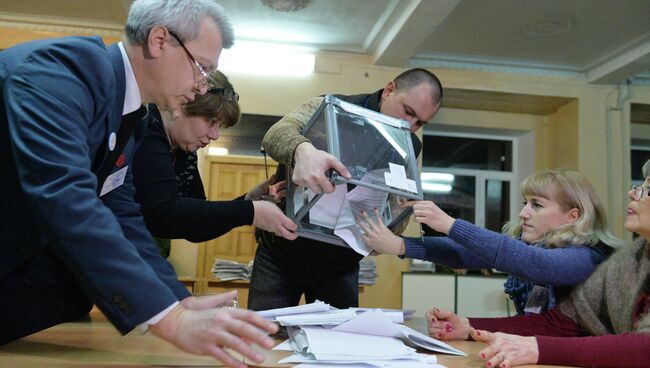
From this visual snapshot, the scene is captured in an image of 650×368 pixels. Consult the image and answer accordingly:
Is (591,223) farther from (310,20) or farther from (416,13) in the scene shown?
(310,20)

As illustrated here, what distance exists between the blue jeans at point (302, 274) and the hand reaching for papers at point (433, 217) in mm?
337

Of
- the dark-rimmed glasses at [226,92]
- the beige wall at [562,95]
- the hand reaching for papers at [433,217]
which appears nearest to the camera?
the hand reaching for papers at [433,217]

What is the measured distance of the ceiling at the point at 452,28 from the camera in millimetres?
Answer: 3617

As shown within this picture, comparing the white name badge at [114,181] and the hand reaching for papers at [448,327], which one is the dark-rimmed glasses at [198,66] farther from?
the hand reaching for papers at [448,327]

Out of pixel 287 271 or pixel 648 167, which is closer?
pixel 648 167

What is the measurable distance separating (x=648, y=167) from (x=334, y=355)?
939mm

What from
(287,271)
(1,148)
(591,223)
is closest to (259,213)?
(287,271)

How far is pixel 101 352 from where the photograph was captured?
0.97 meters

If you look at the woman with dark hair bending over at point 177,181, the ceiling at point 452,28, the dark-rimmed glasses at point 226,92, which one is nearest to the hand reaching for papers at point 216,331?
the woman with dark hair bending over at point 177,181

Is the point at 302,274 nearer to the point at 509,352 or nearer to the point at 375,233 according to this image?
the point at 375,233

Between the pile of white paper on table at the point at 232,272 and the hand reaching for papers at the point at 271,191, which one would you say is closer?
the hand reaching for papers at the point at 271,191

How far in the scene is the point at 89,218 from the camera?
0.69m

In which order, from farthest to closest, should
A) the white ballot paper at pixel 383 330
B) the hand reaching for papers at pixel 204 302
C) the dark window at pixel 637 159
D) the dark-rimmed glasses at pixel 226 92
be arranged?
the dark window at pixel 637 159, the dark-rimmed glasses at pixel 226 92, the white ballot paper at pixel 383 330, the hand reaching for papers at pixel 204 302

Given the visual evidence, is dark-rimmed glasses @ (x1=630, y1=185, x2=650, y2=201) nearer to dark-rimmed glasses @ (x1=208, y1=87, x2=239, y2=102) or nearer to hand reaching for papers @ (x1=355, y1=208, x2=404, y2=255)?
hand reaching for papers @ (x1=355, y1=208, x2=404, y2=255)
